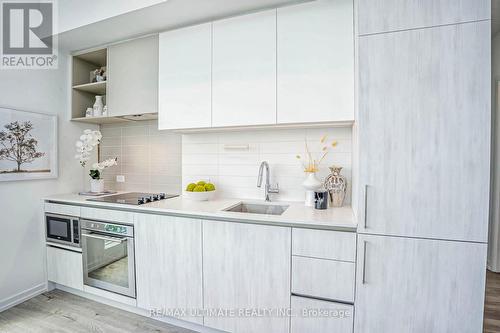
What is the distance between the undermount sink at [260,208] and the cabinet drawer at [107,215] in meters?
0.81

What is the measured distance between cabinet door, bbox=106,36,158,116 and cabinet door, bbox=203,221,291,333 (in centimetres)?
131

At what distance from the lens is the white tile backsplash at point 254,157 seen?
78.0 inches

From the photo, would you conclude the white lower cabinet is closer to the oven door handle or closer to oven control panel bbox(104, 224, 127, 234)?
the oven door handle

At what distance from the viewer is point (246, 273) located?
1595 millimetres

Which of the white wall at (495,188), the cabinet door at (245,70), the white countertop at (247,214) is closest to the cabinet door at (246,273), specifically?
the white countertop at (247,214)

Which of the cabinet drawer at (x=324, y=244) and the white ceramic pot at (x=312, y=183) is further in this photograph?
the white ceramic pot at (x=312, y=183)

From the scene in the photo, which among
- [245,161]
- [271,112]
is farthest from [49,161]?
[271,112]

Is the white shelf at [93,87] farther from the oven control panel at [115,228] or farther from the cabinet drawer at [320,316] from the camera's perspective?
the cabinet drawer at [320,316]

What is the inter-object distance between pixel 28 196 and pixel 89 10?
5.58ft

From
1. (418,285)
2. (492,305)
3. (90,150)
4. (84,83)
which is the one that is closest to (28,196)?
(90,150)

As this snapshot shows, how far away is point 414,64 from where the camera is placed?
49.8 inches

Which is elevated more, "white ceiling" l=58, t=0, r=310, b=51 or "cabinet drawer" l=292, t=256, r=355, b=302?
"white ceiling" l=58, t=0, r=310, b=51

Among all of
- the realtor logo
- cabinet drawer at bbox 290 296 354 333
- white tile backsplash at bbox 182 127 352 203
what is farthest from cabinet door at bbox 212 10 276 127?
the realtor logo

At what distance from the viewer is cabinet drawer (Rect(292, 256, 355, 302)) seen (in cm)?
139
